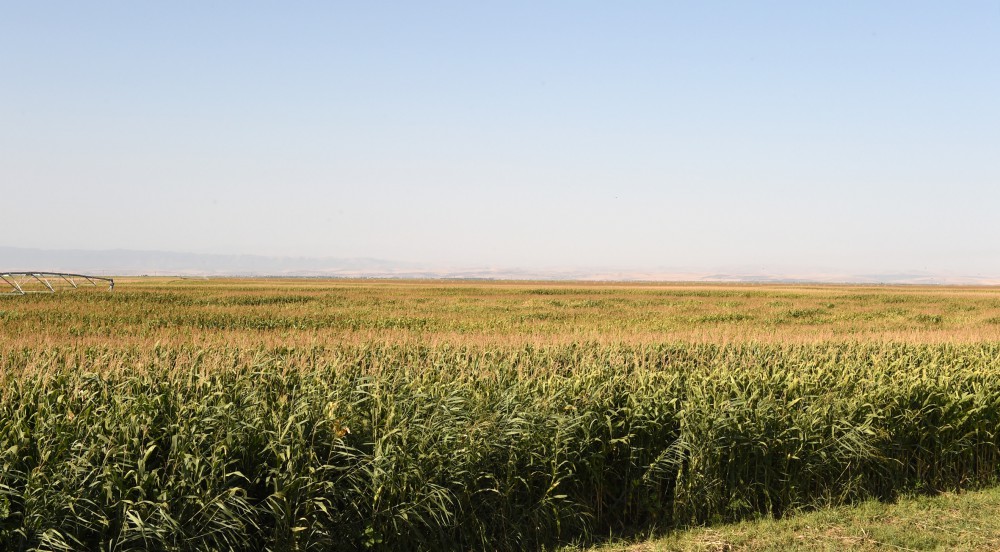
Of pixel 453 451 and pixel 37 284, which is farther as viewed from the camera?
pixel 37 284

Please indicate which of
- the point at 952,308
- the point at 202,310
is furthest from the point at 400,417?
the point at 952,308

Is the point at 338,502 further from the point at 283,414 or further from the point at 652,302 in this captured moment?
the point at 652,302

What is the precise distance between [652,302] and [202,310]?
114 ft

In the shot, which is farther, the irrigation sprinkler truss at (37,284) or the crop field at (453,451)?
the irrigation sprinkler truss at (37,284)

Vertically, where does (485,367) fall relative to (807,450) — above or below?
above

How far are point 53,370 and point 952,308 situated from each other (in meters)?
57.5

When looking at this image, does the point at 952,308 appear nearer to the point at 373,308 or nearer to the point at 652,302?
the point at 652,302

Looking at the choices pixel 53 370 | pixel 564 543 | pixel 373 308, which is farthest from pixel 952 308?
pixel 53 370

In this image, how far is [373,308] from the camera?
43438mm

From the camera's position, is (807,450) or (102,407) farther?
(807,450)

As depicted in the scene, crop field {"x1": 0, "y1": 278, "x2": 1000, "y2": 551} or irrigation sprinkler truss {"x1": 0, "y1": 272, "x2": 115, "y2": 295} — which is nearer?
crop field {"x1": 0, "y1": 278, "x2": 1000, "y2": 551}

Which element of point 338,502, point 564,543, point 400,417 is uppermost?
point 400,417

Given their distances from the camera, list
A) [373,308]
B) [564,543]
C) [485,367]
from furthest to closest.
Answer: [373,308]
[485,367]
[564,543]

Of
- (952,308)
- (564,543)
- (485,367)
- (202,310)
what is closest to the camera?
(564,543)
